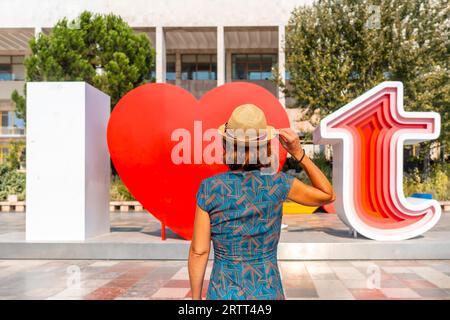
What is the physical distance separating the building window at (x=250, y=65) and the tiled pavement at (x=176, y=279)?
92.1 feet

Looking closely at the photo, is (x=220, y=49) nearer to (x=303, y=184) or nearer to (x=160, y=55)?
(x=160, y=55)

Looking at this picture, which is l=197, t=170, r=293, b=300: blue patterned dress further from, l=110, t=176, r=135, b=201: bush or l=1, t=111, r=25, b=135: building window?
l=1, t=111, r=25, b=135: building window

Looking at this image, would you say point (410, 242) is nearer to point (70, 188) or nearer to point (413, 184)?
point (70, 188)

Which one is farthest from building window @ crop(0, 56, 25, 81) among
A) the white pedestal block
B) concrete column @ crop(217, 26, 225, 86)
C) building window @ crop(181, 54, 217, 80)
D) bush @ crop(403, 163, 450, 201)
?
the white pedestal block

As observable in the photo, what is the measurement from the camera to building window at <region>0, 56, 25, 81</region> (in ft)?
117

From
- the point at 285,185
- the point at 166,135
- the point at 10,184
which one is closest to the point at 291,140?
the point at 285,185

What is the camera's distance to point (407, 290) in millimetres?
5777

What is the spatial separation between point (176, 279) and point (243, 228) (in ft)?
15.4

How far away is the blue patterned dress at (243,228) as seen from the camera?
2.04m

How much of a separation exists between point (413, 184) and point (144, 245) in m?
13.5

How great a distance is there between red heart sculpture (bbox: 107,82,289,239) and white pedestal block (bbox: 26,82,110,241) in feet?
2.27

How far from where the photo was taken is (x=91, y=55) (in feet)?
65.3

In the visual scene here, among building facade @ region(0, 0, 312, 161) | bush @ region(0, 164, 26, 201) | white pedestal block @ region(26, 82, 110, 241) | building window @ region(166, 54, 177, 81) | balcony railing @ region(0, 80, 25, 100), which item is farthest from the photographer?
building window @ region(166, 54, 177, 81)

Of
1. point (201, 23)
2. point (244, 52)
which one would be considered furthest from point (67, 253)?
point (244, 52)
